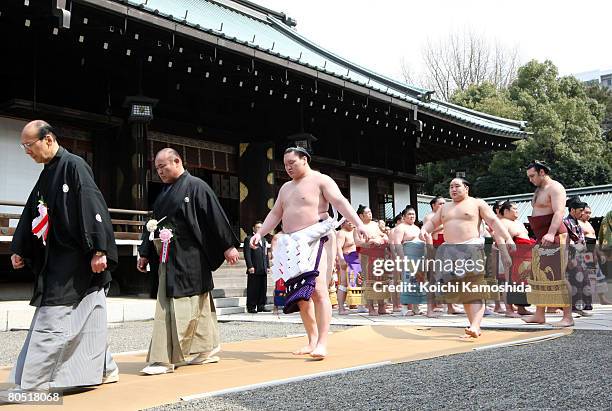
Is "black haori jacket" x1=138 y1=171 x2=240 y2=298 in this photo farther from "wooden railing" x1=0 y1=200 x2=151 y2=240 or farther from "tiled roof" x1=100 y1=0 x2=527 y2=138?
"tiled roof" x1=100 y1=0 x2=527 y2=138

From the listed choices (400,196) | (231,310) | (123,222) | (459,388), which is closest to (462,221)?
(459,388)

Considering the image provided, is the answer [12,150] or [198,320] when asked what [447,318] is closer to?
[198,320]

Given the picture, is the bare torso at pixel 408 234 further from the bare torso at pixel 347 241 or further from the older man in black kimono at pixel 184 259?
the older man in black kimono at pixel 184 259

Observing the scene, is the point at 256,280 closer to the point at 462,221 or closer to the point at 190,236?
the point at 462,221

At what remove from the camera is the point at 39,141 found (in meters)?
3.29

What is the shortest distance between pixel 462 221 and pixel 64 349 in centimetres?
345

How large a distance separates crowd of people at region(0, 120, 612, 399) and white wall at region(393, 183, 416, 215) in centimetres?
828

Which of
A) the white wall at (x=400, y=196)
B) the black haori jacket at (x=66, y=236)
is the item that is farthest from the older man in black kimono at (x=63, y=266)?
the white wall at (x=400, y=196)

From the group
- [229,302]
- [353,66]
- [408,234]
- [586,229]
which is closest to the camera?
[408,234]

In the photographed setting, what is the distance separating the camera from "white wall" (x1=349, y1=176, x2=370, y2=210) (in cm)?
1371

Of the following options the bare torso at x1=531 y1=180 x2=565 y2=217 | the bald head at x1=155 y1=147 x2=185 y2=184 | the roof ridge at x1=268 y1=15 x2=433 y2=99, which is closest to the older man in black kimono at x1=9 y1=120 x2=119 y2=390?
the bald head at x1=155 y1=147 x2=185 y2=184

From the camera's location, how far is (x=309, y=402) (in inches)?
108

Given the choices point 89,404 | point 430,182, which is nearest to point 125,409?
point 89,404

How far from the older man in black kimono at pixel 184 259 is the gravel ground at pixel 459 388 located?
0.99 metres
